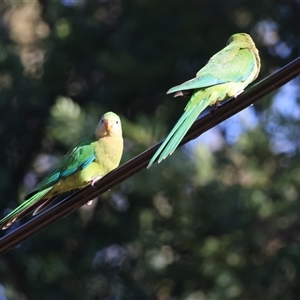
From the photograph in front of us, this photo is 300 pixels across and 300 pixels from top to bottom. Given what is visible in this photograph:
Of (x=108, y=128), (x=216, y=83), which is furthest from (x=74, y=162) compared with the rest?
(x=216, y=83)

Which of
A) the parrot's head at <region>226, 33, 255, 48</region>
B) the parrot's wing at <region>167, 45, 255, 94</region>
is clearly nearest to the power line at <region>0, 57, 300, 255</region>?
the parrot's wing at <region>167, 45, 255, 94</region>

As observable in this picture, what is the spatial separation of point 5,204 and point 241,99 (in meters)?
5.21

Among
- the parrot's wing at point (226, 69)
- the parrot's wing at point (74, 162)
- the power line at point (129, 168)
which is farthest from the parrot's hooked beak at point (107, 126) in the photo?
A: the power line at point (129, 168)

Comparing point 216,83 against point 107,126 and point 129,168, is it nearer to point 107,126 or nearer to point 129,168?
point 107,126

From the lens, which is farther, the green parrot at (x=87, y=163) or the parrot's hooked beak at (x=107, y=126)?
the parrot's hooked beak at (x=107, y=126)

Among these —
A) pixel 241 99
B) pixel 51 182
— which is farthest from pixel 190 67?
pixel 241 99

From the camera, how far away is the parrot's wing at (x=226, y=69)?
315 cm

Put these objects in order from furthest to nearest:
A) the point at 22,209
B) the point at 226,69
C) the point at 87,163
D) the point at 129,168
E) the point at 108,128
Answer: the point at 108,128
the point at 87,163
the point at 226,69
the point at 22,209
the point at 129,168

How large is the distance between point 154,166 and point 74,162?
230cm

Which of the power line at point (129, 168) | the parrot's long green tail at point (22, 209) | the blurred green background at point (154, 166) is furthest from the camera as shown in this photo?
the blurred green background at point (154, 166)

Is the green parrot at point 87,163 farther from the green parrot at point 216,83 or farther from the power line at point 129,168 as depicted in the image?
the power line at point 129,168

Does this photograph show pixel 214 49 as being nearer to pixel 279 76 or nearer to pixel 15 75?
pixel 15 75

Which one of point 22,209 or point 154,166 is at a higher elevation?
point 22,209

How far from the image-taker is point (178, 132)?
2.82m
